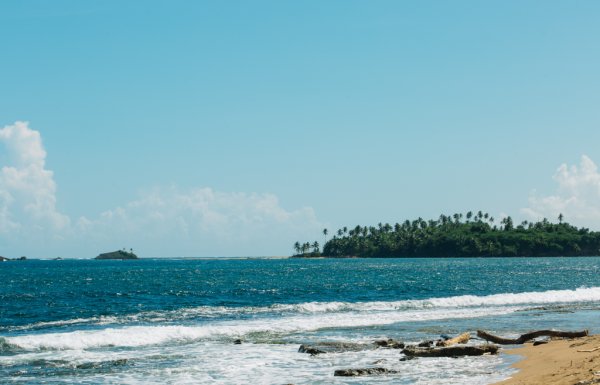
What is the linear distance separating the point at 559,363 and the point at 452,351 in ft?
15.6

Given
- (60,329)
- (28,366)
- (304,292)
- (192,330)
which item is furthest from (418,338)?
(304,292)

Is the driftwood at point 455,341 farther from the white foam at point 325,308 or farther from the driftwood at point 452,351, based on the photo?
the white foam at point 325,308

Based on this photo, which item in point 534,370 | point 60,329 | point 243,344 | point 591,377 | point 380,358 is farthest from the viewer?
point 60,329

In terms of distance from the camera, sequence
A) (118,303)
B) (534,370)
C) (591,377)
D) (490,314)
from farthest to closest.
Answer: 1. (118,303)
2. (490,314)
3. (534,370)
4. (591,377)

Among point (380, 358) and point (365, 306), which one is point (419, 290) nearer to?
point (365, 306)

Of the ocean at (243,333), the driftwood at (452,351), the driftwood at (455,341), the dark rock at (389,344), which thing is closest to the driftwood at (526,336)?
the driftwood at (455,341)

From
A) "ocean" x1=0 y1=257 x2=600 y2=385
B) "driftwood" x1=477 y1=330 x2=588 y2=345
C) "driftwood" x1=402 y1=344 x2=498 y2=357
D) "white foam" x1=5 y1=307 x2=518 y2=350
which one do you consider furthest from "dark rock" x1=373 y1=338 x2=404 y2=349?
"white foam" x1=5 y1=307 x2=518 y2=350

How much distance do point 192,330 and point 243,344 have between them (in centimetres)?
606

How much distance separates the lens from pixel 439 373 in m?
21.6

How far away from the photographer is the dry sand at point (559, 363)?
57.8 feet

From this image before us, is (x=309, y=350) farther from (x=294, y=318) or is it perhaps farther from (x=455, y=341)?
(x=294, y=318)

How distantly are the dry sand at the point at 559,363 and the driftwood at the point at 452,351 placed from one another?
1.09 meters

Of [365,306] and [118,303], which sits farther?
[118,303]

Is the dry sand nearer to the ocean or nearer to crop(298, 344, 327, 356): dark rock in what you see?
the ocean
